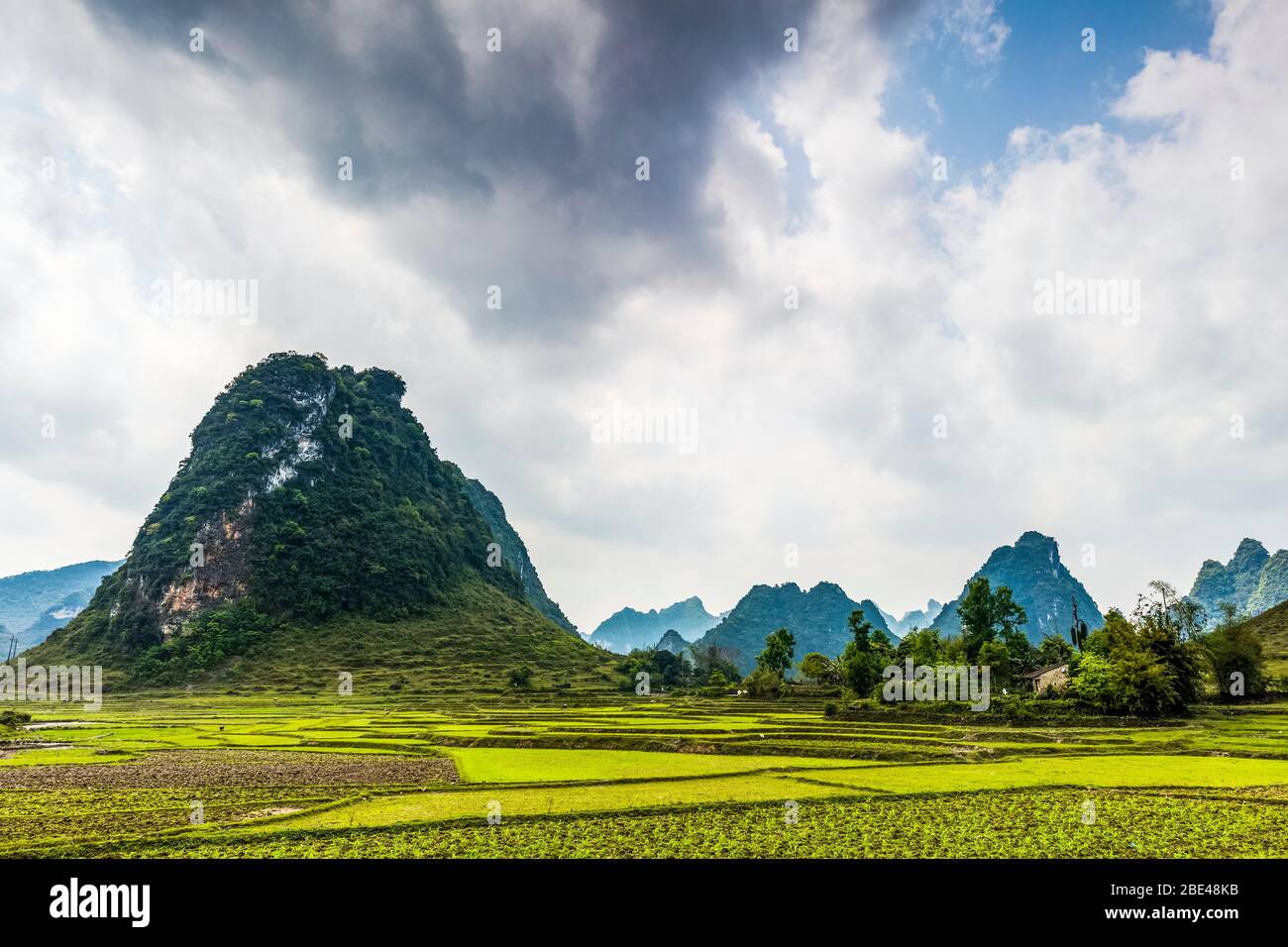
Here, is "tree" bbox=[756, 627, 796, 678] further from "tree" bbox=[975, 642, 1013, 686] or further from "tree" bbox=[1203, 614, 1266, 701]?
"tree" bbox=[1203, 614, 1266, 701]

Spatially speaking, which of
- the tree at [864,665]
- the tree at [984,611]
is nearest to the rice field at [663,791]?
the tree at [864,665]

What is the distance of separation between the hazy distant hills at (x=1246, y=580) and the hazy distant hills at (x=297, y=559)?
182661 millimetres

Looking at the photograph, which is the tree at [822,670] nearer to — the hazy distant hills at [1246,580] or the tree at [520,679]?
the tree at [520,679]

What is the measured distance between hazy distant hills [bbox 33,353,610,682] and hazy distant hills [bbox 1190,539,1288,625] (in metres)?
183

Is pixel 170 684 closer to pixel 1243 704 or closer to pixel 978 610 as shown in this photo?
pixel 978 610

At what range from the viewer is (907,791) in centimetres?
1855

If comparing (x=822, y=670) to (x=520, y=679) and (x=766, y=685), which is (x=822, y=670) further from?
(x=520, y=679)

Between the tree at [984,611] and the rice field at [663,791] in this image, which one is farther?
the tree at [984,611]

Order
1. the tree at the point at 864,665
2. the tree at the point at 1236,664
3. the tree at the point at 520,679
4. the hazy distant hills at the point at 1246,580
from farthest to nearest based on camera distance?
the hazy distant hills at the point at 1246,580 < the tree at the point at 520,679 < the tree at the point at 864,665 < the tree at the point at 1236,664

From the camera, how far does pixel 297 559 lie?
105 m

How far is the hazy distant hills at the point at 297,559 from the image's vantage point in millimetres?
90812

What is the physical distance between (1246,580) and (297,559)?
246 metres
